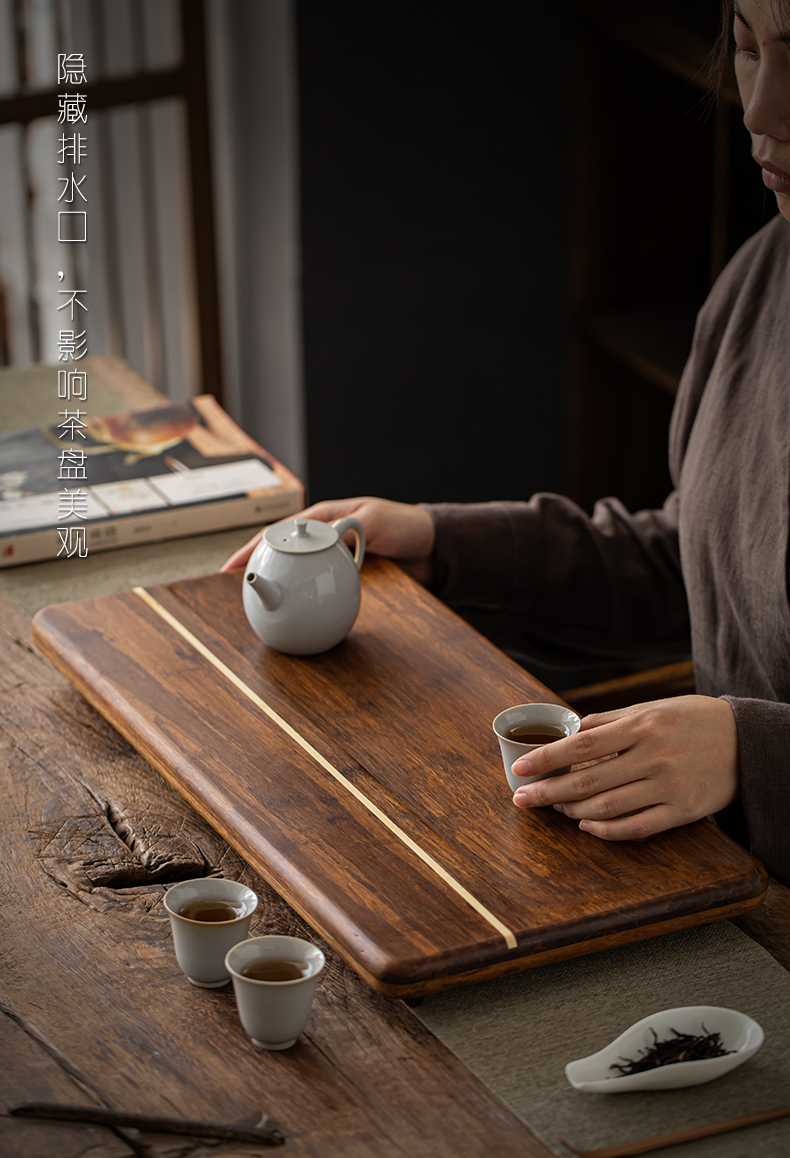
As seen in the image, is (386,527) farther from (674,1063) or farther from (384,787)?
(674,1063)

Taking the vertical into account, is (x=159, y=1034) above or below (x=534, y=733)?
below

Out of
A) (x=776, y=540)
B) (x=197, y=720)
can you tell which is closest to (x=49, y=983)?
(x=197, y=720)

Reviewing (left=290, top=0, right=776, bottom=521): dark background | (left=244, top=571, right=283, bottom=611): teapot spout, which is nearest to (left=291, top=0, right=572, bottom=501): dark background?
(left=290, top=0, right=776, bottom=521): dark background

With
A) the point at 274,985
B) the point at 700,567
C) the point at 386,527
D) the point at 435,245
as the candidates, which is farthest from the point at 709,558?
the point at 435,245

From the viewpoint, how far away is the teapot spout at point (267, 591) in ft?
4.27

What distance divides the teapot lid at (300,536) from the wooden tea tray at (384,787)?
12 centimetres

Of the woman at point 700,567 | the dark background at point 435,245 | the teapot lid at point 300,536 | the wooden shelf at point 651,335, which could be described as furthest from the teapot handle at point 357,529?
the dark background at point 435,245

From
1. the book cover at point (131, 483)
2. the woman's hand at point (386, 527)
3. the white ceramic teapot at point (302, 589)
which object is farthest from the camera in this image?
the book cover at point (131, 483)

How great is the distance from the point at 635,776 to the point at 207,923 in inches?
14.2

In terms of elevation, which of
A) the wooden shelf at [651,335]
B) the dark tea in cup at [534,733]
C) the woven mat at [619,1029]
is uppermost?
the wooden shelf at [651,335]

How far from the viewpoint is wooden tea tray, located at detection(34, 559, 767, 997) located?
0.95m

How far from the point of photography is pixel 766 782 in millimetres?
1087

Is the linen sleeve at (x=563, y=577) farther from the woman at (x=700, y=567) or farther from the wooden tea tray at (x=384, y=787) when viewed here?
the wooden tea tray at (x=384, y=787)

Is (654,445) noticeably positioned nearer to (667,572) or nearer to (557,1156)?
(667,572)
